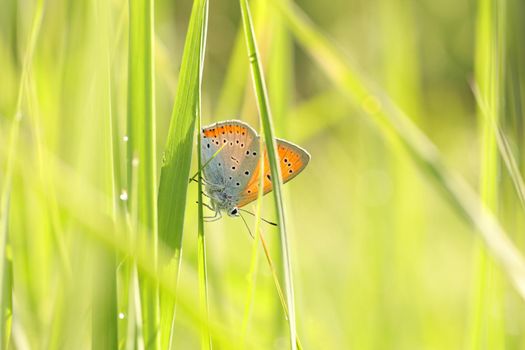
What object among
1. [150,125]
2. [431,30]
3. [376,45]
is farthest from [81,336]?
[431,30]

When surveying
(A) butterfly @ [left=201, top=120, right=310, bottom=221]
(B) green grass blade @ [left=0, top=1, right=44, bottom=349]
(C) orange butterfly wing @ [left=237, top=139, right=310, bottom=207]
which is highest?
(A) butterfly @ [left=201, top=120, right=310, bottom=221]

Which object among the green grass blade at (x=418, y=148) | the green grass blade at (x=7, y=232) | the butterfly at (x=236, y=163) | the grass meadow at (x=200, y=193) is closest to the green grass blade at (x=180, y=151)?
the grass meadow at (x=200, y=193)

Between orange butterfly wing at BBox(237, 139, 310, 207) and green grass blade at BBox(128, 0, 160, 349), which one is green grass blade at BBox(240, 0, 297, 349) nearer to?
green grass blade at BBox(128, 0, 160, 349)

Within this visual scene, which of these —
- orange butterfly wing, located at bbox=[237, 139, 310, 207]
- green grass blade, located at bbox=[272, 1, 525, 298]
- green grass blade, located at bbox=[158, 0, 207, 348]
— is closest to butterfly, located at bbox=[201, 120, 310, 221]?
orange butterfly wing, located at bbox=[237, 139, 310, 207]

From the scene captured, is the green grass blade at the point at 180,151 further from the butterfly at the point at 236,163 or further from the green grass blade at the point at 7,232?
the butterfly at the point at 236,163

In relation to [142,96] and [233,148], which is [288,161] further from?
[142,96]

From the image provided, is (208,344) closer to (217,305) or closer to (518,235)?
(217,305)
